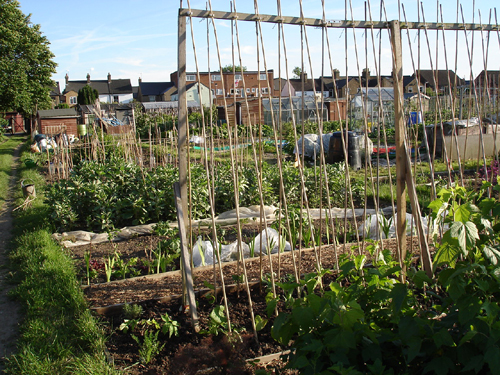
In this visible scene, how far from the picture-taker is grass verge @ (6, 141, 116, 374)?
2562 mm

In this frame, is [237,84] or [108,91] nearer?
[237,84]

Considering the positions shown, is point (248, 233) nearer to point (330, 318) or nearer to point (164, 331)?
point (164, 331)

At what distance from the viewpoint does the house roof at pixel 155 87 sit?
210 ft

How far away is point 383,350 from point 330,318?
0.37 meters

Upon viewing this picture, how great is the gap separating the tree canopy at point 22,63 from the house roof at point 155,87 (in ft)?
106

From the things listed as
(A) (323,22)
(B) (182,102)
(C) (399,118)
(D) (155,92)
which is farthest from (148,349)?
(D) (155,92)

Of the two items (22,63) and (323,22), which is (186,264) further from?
(22,63)

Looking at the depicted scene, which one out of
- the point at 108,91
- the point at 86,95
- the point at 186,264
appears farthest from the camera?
the point at 108,91

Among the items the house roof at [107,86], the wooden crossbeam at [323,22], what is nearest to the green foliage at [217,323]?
the wooden crossbeam at [323,22]

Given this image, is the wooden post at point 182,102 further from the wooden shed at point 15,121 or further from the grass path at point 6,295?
the wooden shed at point 15,121

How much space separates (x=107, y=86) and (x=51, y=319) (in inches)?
2996

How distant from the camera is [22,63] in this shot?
2828 cm

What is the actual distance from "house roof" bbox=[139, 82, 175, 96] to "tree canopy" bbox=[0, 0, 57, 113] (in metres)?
32.2

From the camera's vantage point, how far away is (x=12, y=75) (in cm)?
2736
